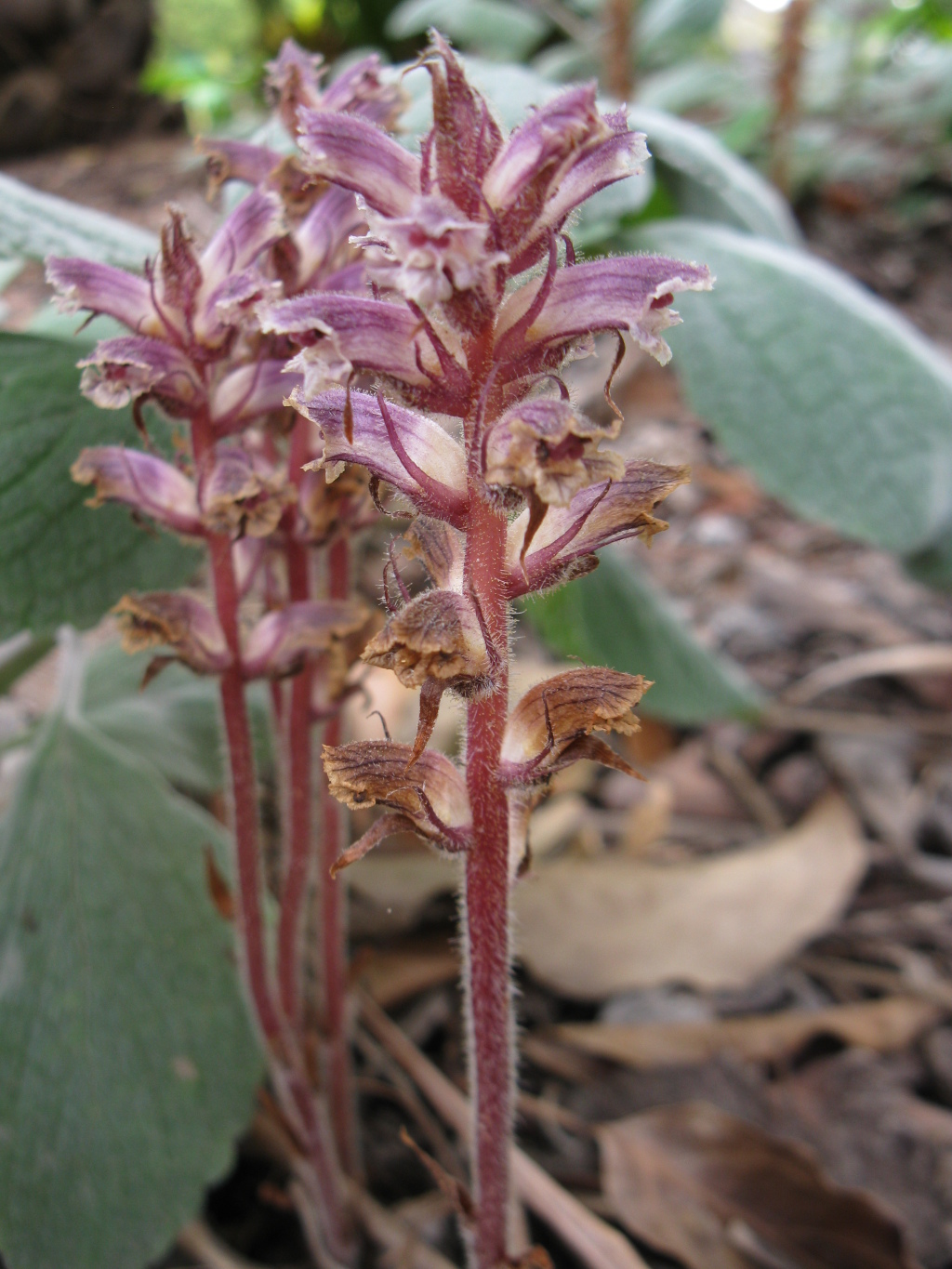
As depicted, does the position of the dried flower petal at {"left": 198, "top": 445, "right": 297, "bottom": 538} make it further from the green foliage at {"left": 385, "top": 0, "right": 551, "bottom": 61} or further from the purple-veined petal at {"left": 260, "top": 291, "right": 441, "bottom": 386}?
the green foliage at {"left": 385, "top": 0, "right": 551, "bottom": 61}

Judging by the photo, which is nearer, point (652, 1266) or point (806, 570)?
point (652, 1266)

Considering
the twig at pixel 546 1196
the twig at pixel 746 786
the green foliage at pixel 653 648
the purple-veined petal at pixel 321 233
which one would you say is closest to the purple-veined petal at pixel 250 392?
the purple-veined petal at pixel 321 233

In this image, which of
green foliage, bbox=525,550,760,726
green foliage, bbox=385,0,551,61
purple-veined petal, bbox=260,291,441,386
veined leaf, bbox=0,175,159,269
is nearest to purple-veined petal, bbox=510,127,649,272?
purple-veined petal, bbox=260,291,441,386

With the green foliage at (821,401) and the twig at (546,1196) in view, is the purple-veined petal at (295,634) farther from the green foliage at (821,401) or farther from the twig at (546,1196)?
the green foliage at (821,401)

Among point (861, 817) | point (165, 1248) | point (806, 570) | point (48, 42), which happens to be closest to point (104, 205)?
point (48, 42)

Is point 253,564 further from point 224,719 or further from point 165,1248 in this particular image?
point 165,1248

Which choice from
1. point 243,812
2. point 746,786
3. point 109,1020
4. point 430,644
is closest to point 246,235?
point 430,644

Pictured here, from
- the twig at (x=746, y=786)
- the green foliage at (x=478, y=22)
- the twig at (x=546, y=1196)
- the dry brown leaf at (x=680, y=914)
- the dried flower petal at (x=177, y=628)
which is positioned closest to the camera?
the dried flower petal at (x=177, y=628)
